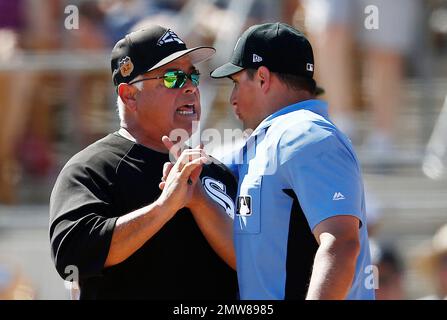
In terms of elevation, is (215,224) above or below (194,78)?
below

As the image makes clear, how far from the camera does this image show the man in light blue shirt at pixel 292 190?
3348mm

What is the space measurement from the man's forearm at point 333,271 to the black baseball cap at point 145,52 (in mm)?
976

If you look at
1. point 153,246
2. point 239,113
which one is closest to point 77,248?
point 153,246

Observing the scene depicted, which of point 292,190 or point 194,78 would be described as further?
point 194,78

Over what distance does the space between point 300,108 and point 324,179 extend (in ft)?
1.28

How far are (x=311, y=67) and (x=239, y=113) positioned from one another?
1.08 feet

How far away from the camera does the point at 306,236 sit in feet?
11.5

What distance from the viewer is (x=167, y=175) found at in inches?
140

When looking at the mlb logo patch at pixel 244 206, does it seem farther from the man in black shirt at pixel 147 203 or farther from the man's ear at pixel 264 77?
the man's ear at pixel 264 77

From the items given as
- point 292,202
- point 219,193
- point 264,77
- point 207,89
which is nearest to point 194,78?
point 264,77

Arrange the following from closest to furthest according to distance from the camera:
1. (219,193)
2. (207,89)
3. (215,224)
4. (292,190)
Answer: (292,190)
(215,224)
(219,193)
(207,89)

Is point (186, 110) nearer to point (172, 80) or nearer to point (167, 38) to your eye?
point (172, 80)

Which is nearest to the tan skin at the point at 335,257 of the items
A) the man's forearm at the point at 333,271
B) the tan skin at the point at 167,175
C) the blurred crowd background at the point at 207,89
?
the man's forearm at the point at 333,271

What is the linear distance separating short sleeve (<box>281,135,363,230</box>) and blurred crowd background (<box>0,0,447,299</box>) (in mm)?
3018
